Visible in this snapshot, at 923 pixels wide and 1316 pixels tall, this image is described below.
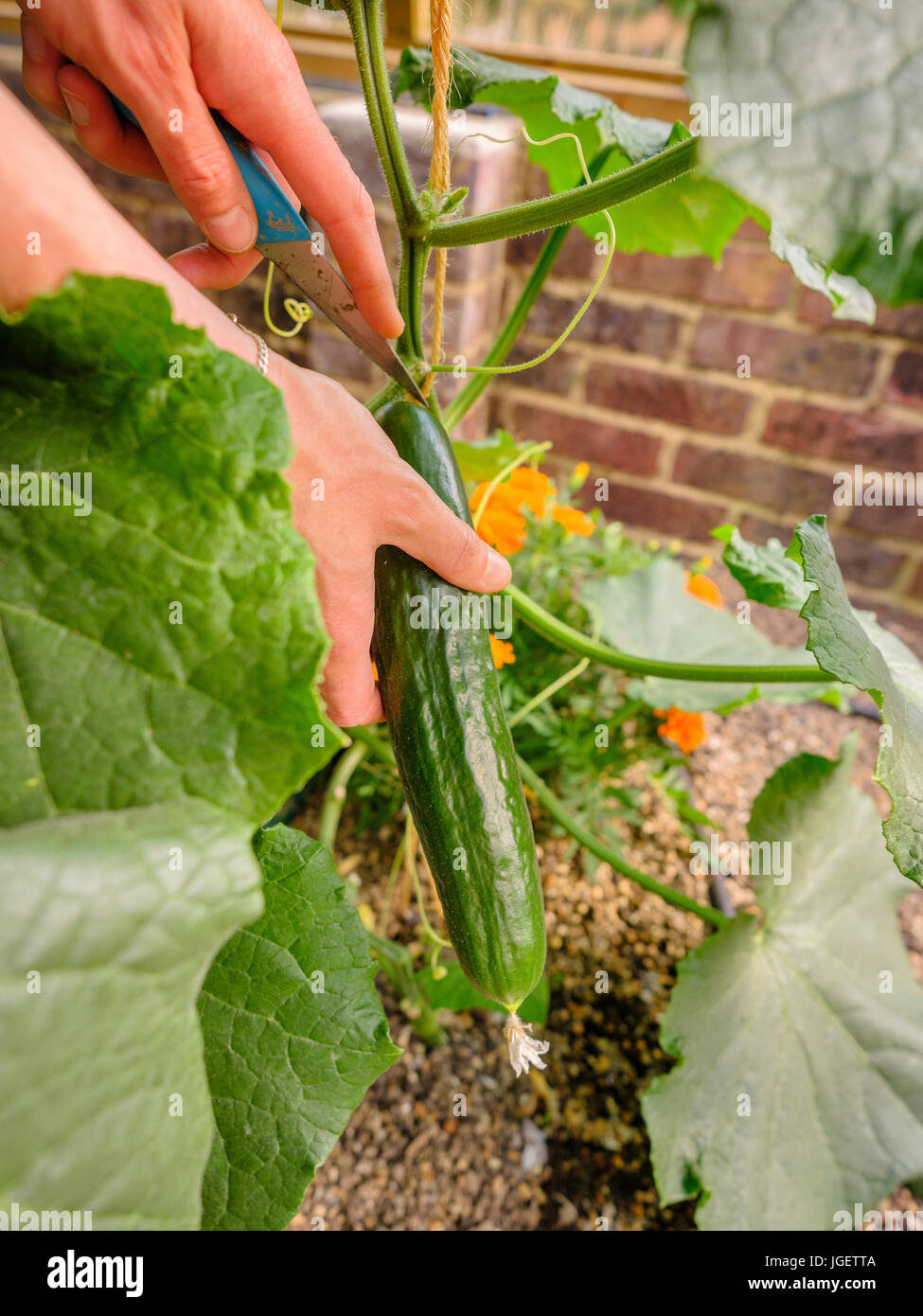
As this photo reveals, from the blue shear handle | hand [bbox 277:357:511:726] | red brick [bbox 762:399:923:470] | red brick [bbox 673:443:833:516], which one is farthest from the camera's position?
red brick [bbox 673:443:833:516]

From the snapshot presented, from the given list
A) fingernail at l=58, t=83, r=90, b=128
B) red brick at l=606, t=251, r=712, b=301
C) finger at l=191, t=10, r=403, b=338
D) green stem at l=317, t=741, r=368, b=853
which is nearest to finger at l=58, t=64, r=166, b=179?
fingernail at l=58, t=83, r=90, b=128

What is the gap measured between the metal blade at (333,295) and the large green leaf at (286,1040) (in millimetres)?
449

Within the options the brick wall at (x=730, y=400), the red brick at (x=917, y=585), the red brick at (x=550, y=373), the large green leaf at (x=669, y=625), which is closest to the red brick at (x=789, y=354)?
the brick wall at (x=730, y=400)

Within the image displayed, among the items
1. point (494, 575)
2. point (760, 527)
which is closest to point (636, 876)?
point (494, 575)

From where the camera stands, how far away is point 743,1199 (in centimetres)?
94

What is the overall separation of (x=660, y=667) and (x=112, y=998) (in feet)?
2.09

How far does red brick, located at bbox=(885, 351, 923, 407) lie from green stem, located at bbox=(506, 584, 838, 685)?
3.98 feet

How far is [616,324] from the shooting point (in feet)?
6.21

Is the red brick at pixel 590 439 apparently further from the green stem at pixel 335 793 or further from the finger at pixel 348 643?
the finger at pixel 348 643

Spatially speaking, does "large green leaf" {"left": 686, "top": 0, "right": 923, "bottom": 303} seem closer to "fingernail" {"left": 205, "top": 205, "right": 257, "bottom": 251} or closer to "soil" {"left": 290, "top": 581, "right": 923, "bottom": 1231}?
"fingernail" {"left": 205, "top": 205, "right": 257, "bottom": 251}

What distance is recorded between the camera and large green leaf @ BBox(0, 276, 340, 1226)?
15.7 inches

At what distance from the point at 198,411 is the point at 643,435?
5.62 ft

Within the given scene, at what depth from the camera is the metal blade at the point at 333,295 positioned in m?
0.70
